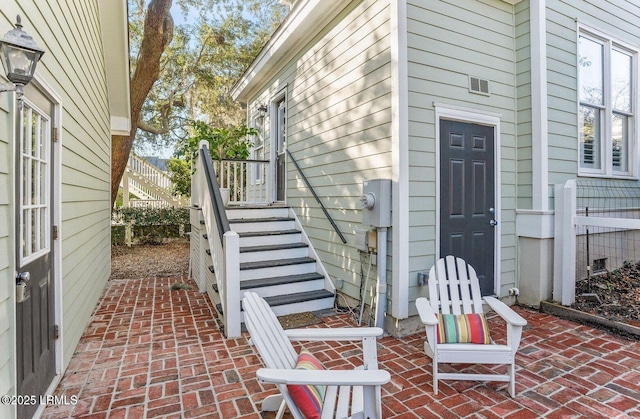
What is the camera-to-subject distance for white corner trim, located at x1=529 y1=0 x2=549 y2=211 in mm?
4016

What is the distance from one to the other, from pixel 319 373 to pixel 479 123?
134 inches

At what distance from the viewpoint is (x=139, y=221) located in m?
10.4

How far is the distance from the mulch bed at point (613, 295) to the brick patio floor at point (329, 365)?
0.41 m

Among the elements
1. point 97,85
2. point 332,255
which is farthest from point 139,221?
point 332,255

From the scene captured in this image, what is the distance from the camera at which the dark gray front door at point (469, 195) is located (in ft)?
12.2

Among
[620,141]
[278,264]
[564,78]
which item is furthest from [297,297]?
[620,141]

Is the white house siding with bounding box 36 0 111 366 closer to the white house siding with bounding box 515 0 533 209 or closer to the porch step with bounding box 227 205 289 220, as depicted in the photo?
the porch step with bounding box 227 205 289 220

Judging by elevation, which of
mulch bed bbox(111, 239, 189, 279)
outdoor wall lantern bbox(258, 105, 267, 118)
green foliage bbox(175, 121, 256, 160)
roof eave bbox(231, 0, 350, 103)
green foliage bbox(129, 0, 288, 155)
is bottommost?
mulch bed bbox(111, 239, 189, 279)

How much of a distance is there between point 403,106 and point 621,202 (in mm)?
3923

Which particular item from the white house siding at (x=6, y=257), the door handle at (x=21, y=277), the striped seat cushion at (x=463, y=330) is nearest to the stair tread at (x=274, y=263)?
the striped seat cushion at (x=463, y=330)

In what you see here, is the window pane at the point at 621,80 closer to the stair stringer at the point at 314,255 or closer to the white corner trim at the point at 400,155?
the white corner trim at the point at 400,155

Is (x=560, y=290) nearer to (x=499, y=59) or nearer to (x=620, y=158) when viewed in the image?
(x=620, y=158)

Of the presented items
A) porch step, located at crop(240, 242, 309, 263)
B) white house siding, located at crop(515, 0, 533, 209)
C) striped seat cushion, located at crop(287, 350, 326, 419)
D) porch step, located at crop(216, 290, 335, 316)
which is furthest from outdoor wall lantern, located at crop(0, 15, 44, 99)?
white house siding, located at crop(515, 0, 533, 209)

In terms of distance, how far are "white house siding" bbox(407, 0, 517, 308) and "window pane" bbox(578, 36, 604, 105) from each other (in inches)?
44.2
